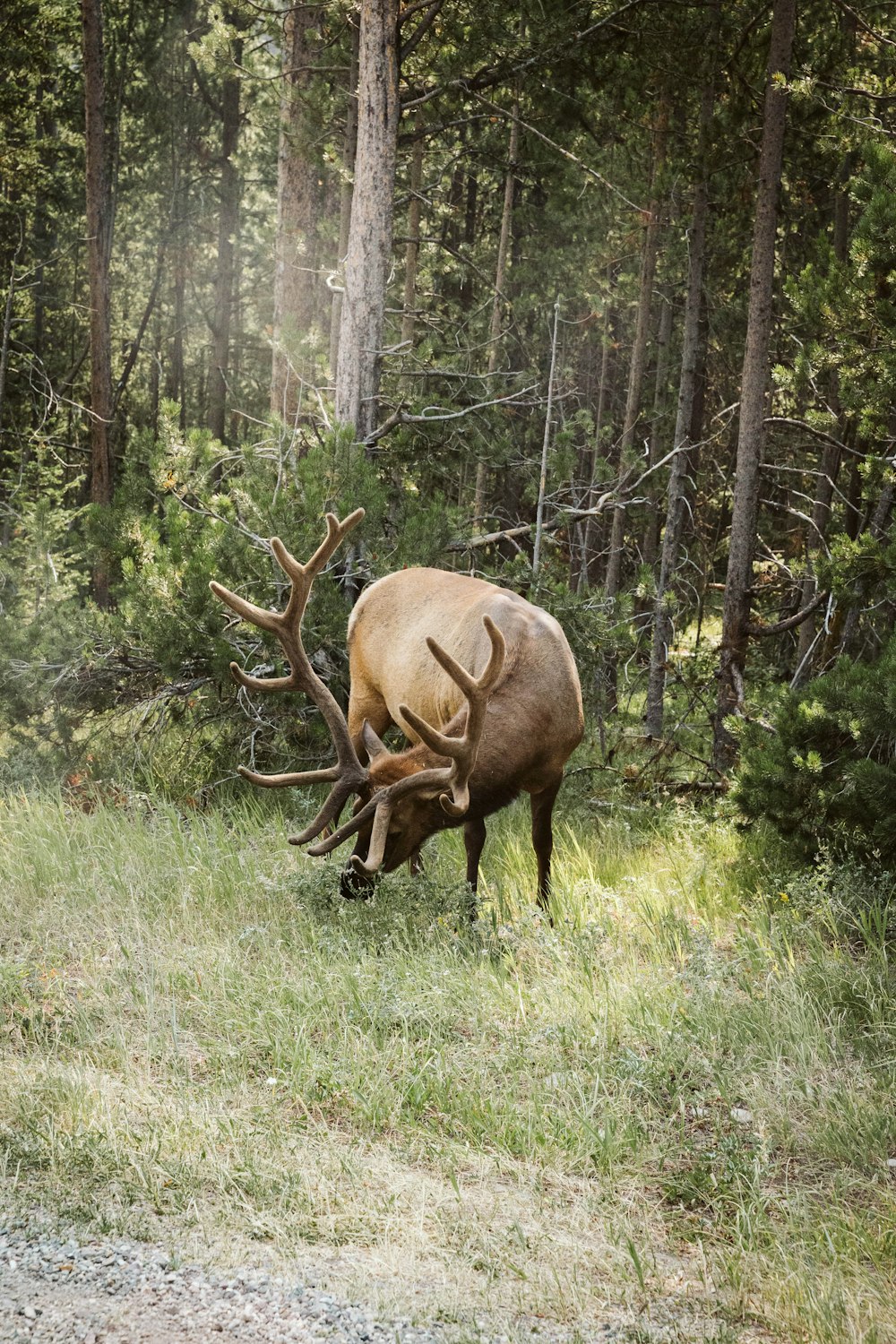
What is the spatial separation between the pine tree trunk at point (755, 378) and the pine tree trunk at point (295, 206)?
4.24m

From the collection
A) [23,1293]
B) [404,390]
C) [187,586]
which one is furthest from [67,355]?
[23,1293]

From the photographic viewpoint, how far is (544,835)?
6.28m

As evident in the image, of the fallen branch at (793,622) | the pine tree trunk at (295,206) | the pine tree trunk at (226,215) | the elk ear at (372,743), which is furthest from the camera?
the pine tree trunk at (226,215)

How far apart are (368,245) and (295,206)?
2789mm

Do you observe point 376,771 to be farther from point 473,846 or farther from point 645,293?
point 645,293

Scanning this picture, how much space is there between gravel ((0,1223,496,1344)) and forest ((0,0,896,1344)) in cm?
10

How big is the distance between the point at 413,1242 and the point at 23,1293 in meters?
1.09

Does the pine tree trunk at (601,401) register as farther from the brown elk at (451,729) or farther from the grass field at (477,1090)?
the grass field at (477,1090)

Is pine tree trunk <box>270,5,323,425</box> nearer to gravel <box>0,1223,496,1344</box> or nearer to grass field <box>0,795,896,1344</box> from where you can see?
grass field <box>0,795,896,1344</box>

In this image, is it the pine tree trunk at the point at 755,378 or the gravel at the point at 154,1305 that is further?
the pine tree trunk at the point at 755,378

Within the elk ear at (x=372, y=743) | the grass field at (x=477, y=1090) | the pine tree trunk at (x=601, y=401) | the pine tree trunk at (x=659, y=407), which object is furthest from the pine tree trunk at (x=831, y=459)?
the elk ear at (x=372, y=743)

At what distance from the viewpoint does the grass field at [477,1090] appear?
10.8 ft

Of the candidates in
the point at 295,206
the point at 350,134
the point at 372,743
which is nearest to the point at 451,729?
the point at 372,743

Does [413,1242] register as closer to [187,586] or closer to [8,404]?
[187,586]
